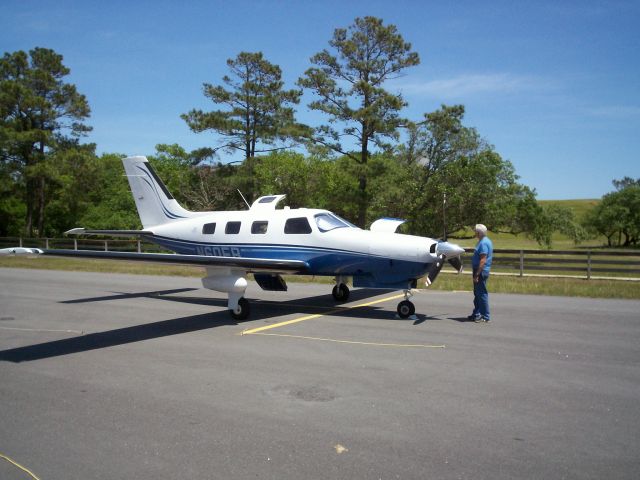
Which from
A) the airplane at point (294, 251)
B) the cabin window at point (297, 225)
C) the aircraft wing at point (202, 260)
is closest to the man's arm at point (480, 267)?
the airplane at point (294, 251)

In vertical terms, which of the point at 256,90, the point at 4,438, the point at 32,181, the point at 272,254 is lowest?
the point at 4,438

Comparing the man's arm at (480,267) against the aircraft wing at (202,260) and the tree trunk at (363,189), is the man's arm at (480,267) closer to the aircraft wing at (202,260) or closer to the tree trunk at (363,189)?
the aircraft wing at (202,260)

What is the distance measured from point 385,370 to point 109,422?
3.67 m

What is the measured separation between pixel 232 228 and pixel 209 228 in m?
0.91

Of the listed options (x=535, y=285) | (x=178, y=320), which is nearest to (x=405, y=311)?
(x=178, y=320)

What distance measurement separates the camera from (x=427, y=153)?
35469 mm

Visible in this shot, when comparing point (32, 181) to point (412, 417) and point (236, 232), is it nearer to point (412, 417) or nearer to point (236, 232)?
point (236, 232)

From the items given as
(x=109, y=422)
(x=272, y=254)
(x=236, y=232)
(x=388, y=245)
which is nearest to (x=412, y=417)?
(x=109, y=422)

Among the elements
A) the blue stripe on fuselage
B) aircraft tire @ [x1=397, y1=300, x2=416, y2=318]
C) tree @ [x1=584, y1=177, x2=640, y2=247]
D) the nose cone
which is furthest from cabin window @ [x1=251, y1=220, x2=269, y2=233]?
tree @ [x1=584, y1=177, x2=640, y2=247]

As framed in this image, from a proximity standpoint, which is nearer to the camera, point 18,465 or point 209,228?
point 18,465

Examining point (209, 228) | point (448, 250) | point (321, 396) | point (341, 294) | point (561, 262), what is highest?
point (209, 228)

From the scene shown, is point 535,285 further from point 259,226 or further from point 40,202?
point 40,202

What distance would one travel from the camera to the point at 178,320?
38.3 feet

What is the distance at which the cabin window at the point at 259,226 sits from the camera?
43.6ft
